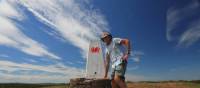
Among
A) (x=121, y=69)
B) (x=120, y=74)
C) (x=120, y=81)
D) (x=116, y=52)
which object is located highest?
(x=116, y=52)

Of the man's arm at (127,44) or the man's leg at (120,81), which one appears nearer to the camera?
the man's arm at (127,44)

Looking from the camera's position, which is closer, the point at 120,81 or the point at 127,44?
the point at 127,44

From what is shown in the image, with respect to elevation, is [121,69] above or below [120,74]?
above

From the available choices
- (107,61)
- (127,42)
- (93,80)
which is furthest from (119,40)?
(93,80)

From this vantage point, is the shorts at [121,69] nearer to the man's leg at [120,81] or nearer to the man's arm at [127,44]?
the man's leg at [120,81]

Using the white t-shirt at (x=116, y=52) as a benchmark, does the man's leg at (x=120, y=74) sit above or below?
below

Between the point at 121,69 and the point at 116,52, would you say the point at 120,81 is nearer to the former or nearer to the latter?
the point at 121,69

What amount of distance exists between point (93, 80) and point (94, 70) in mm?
4477

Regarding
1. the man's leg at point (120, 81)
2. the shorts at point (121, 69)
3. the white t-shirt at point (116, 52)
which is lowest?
the man's leg at point (120, 81)

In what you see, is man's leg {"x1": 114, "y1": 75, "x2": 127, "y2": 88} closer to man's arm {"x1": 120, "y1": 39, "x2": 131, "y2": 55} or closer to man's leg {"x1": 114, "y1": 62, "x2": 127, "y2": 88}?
man's leg {"x1": 114, "y1": 62, "x2": 127, "y2": 88}

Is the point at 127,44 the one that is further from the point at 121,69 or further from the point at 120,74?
the point at 120,74

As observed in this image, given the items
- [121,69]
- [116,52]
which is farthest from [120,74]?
[116,52]

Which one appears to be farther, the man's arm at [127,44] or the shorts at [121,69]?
the shorts at [121,69]

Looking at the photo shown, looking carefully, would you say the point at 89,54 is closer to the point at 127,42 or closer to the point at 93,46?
the point at 93,46
